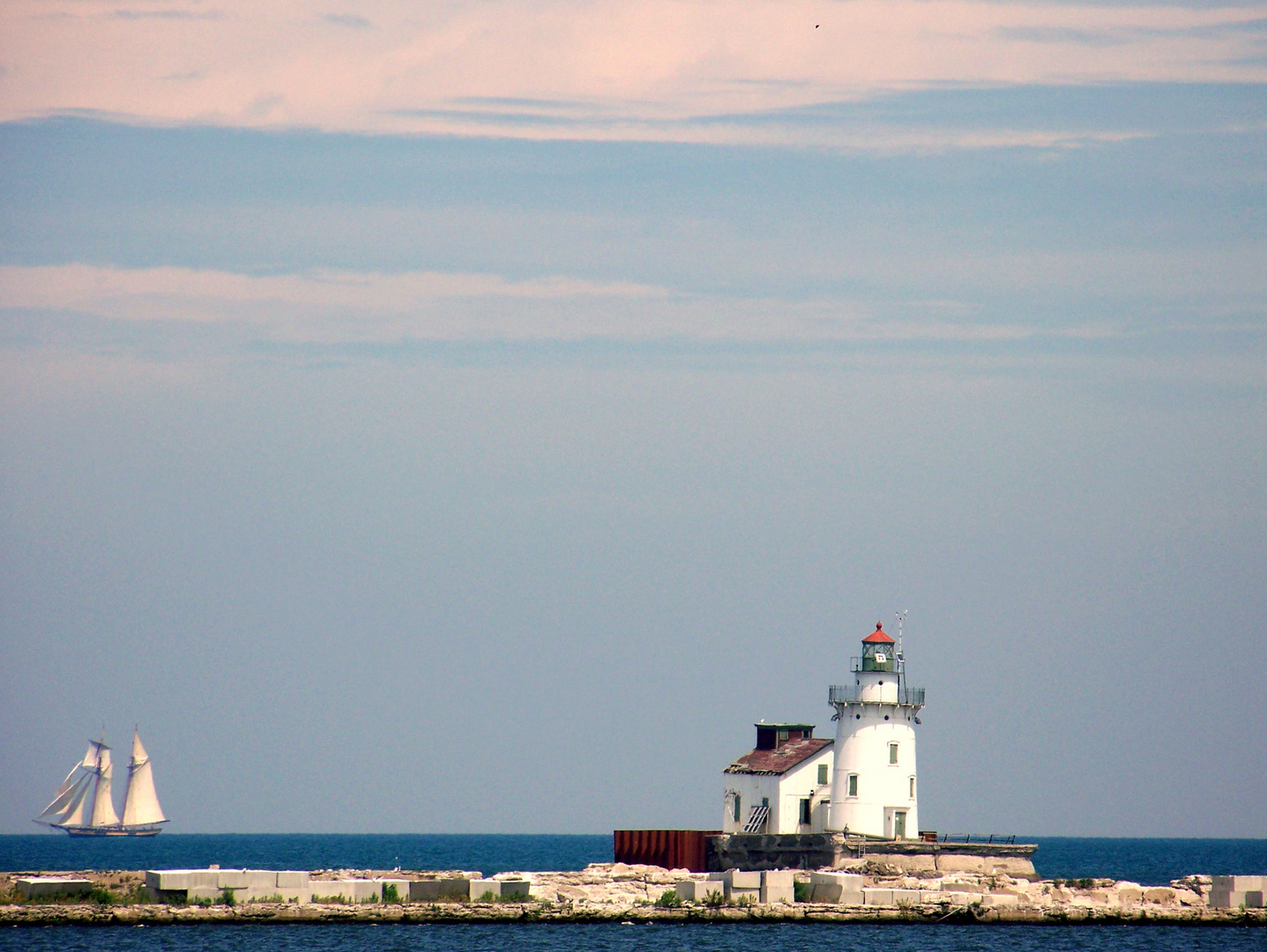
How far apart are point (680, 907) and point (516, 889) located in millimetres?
5847

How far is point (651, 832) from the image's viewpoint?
70000mm

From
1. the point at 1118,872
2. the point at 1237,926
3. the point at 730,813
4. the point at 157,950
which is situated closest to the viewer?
the point at 157,950

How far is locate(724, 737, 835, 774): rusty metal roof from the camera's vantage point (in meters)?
67.4

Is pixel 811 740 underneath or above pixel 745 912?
above

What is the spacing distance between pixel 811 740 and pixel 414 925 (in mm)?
19680

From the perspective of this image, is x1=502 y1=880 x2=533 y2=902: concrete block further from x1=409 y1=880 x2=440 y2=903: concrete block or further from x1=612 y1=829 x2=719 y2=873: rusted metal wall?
x1=612 y1=829 x2=719 y2=873: rusted metal wall

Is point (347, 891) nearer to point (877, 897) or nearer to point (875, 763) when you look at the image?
point (877, 897)

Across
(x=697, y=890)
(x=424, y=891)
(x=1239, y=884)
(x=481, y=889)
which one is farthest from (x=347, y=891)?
(x=1239, y=884)

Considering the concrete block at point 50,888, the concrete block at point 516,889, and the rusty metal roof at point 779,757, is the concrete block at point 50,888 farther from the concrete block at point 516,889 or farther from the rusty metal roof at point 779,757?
the rusty metal roof at point 779,757

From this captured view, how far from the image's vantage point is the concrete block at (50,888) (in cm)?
5725

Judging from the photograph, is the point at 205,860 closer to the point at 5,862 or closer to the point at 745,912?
the point at 5,862

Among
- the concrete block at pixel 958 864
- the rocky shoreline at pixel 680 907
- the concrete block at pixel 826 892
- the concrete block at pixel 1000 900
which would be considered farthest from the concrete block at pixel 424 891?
the concrete block at pixel 1000 900

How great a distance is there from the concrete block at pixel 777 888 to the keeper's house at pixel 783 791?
6288 millimetres

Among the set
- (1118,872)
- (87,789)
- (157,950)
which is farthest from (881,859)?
(87,789)
